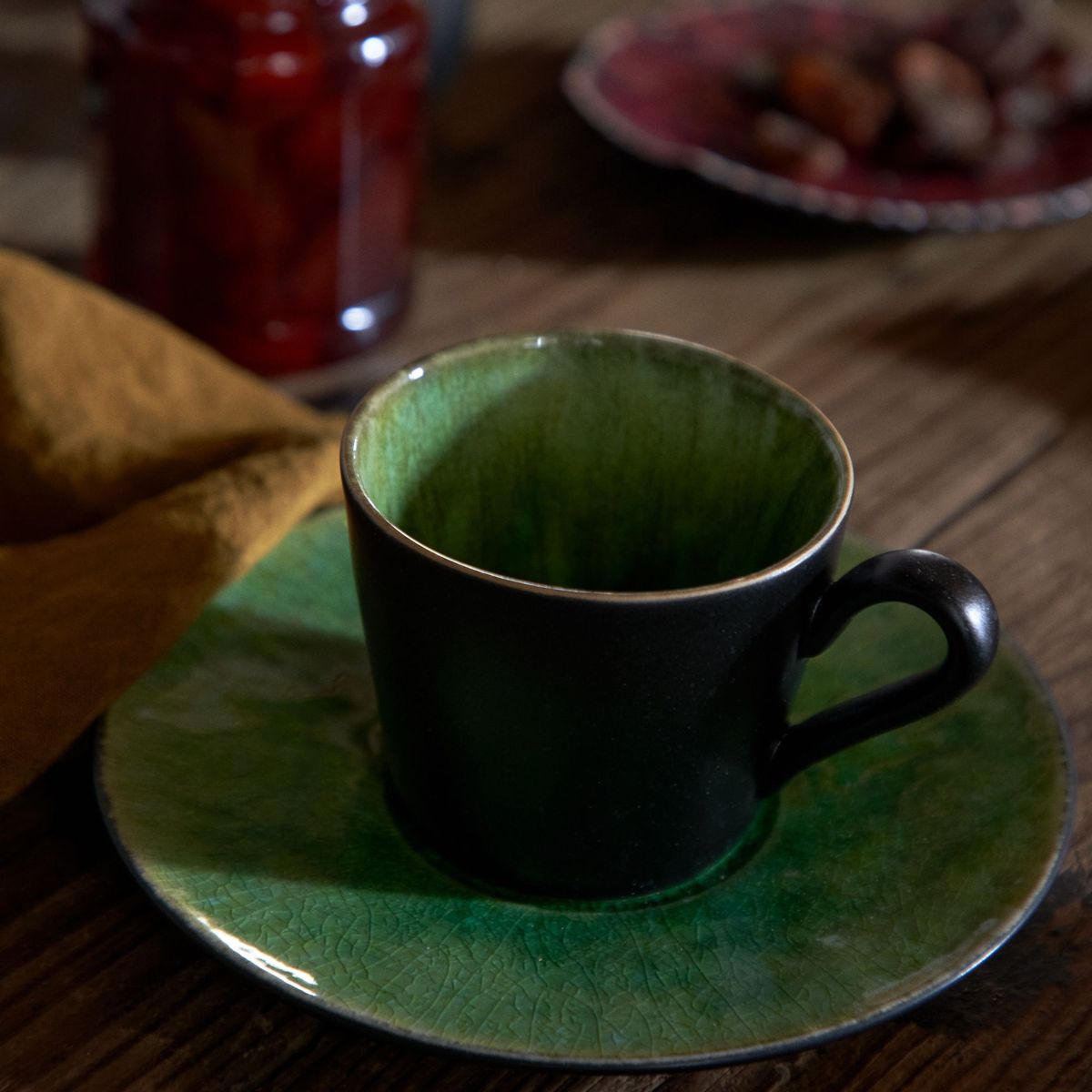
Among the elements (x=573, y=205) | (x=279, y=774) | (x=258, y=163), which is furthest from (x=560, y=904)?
(x=573, y=205)

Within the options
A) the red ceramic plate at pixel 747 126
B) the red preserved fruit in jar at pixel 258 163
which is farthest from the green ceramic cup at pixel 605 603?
the red ceramic plate at pixel 747 126

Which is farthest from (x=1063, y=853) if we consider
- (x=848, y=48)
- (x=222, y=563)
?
(x=848, y=48)

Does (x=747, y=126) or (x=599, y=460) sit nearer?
(x=599, y=460)

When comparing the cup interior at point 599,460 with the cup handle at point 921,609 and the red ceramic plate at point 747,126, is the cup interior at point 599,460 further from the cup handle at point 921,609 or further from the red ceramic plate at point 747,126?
the red ceramic plate at point 747,126

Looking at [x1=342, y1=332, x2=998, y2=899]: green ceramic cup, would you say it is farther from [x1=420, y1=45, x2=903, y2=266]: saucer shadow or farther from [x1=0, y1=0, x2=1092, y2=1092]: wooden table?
[x1=420, y1=45, x2=903, y2=266]: saucer shadow

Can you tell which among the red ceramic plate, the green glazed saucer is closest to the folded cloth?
the green glazed saucer

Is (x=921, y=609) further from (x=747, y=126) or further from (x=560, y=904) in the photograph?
(x=747, y=126)
